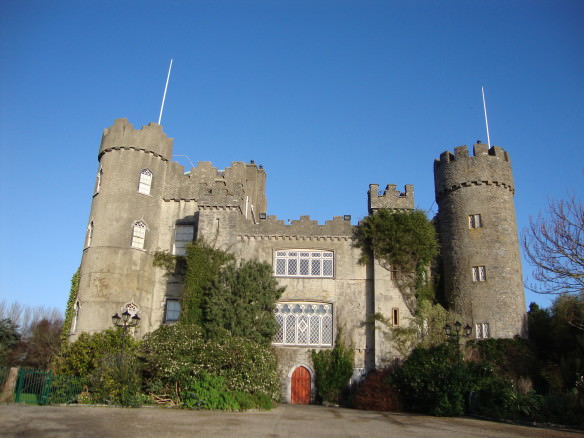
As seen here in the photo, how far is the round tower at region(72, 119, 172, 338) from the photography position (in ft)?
81.1

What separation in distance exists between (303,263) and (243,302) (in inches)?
173

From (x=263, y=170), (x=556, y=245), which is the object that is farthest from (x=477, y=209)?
(x=263, y=170)

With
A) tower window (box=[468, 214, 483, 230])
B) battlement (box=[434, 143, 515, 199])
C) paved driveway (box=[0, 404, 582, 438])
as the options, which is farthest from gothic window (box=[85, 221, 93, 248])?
tower window (box=[468, 214, 483, 230])

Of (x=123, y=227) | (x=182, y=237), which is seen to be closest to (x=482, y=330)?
(x=182, y=237)

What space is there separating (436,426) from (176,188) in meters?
19.2

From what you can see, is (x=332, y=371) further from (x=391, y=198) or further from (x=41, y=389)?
(x=41, y=389)

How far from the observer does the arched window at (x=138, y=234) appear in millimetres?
26312

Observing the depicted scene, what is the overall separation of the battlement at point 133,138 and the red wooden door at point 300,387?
46.9ft

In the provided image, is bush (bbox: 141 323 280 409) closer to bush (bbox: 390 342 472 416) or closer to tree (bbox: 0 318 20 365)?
bush (bbox: 390 342 472 416)

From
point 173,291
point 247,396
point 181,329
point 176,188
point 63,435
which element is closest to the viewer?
point 63,435

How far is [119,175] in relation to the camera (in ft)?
89.1

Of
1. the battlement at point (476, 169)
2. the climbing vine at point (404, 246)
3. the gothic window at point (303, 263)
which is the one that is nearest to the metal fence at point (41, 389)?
the gothic window at point (303, 263)

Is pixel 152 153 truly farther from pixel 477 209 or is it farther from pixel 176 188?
pixel 477 209

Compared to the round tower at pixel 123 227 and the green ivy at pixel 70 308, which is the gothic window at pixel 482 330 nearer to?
the round tower at pixel 123 227
